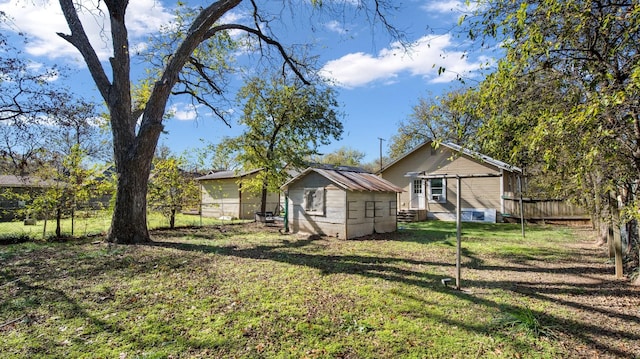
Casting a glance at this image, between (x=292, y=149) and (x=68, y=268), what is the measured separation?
37.3 ft

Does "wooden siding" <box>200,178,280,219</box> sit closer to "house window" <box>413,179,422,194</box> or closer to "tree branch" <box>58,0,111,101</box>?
"house window" <box>413,179,422,194</box>

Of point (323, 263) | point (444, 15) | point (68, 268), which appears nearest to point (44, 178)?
point (68, 268)

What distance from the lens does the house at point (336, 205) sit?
35.6 feet

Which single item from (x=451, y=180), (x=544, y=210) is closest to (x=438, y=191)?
(x=451, y=180)

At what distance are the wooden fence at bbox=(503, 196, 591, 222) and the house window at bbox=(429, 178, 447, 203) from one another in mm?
3105

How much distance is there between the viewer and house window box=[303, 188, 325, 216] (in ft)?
37.4

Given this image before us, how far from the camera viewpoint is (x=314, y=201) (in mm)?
11656

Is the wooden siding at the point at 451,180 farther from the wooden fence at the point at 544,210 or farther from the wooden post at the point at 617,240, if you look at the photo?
the wooden post at the point at 617,240

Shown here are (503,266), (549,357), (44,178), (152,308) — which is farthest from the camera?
(44,178)

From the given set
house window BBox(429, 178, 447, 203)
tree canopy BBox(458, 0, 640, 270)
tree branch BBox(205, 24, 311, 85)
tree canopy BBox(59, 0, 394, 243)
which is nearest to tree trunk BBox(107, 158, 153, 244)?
tree canopy BBox(59, 0, 394, 243)

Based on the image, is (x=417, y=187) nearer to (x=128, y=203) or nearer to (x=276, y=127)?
(x=276, y=127)

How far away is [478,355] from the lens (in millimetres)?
3129

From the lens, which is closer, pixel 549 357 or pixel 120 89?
pixel 549 357

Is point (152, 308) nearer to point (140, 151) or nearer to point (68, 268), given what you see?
point (68, 268)
